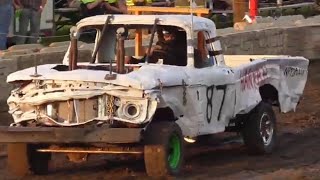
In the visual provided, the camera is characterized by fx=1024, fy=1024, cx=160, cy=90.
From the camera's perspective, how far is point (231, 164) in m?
11.9

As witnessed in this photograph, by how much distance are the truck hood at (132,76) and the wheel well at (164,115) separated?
11.2 inches

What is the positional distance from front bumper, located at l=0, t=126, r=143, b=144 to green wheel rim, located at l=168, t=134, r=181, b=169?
0.68 meters

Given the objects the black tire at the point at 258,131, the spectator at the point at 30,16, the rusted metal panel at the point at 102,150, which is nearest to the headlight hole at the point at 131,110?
the rusted metal panel at the point at 102,150

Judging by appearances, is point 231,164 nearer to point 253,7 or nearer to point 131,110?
point 131,110

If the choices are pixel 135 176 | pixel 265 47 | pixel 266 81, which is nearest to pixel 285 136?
pixel 266 81

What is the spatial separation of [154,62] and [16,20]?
27.2 ft

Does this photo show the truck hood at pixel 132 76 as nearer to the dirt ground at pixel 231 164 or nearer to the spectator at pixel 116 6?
the dirt ground at pixel 231 164

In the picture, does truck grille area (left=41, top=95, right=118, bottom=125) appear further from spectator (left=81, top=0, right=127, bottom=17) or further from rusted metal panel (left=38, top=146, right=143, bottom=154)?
spectator (left=81, top=0, right=127, bottom=17)

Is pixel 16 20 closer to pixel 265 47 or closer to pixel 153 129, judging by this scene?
pixel 265 47

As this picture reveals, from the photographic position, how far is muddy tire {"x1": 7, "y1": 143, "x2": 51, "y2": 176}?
10.8 meters

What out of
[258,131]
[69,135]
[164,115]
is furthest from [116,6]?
[69,135]

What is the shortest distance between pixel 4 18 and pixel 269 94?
5491mm

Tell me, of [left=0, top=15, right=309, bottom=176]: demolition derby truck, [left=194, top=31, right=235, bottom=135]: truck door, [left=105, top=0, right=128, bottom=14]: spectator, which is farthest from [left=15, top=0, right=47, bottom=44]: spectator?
[left=194, top=31, right=235, bottom=135]: truck door

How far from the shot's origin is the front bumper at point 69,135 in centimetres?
995
